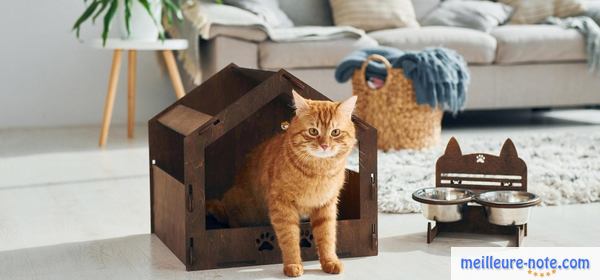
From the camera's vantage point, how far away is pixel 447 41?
4414 mm

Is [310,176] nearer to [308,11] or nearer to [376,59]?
[376,59]

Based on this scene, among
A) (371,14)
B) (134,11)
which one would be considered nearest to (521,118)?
(371,14)

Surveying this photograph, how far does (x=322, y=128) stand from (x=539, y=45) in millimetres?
2820

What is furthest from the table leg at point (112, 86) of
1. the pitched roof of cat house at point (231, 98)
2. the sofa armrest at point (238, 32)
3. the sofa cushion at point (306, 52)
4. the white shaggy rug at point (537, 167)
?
the pitched roof of cat house at point (231, 98)

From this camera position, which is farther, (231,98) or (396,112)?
(396,112)

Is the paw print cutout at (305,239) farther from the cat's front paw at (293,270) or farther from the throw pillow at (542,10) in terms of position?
the throw pillow at (542,10)

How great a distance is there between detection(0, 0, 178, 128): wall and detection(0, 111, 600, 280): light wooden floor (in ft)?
3.56

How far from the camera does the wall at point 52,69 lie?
15.6 ft

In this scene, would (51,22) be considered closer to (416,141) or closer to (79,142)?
(79,142)

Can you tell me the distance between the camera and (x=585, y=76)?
4.62 metres

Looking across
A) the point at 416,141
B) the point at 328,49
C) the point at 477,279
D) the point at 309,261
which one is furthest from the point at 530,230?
the point at 328,49

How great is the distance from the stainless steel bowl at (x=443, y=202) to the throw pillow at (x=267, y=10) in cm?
219

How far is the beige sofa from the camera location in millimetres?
4242

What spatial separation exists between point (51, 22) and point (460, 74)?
2.21m
